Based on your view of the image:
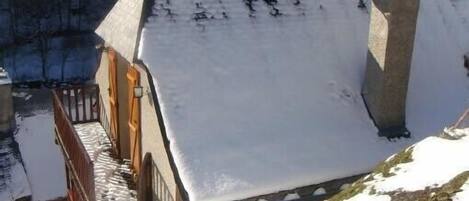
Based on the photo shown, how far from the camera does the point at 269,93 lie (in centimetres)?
891

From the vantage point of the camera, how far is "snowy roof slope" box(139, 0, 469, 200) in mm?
8078

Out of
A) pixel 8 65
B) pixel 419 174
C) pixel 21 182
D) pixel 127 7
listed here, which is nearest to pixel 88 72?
pixel 8 65

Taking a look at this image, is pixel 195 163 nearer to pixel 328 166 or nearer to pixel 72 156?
pixel 328 166

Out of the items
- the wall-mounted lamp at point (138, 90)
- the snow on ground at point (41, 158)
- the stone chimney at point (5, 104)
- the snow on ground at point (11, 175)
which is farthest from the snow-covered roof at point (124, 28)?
the snow on ground at point (41, 158)

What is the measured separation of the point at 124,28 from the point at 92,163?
209 centimetres

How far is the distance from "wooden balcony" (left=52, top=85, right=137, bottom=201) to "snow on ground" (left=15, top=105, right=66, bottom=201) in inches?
98.1

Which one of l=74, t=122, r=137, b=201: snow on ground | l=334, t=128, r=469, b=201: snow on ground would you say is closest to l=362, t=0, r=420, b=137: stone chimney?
l=74, t=122, r=137, b=201: snow on ground

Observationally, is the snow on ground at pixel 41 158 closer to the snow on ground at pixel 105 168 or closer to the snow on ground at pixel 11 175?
the snow on ground at pixel 11 175

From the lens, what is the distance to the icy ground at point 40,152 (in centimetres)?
1476

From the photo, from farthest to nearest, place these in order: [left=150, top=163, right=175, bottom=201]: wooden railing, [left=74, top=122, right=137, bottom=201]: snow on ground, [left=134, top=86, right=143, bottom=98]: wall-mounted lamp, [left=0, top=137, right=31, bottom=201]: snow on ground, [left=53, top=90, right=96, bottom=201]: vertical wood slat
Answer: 1. [left=0, top=137, right=31, bottom=201]: snow on ground
2. [left=74, top=122, right=137, bottom=201]: snow on ground
3. [left=53, top=90, right=96, bottom=201]: vertical wood slat
4. [left=134, top=86, right=143, bottom=98]: wall-mounted lamp
5. [left=150, top=163, right=175, bottom=201]: wooden railing

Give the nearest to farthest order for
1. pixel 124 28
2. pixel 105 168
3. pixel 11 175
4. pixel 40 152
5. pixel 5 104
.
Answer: pixel 124 28 → pixel 105 168 → pixel 11 175 → pixel 5 104 → pixel 40 152

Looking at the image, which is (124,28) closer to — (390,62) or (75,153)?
(75,153)

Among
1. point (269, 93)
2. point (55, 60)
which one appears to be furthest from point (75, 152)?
point (55, 60)

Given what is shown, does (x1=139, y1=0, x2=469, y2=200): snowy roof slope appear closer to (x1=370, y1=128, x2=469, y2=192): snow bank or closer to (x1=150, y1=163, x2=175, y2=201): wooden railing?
(x1=150, y1=163, x2=175, y2=201): wooden railing
